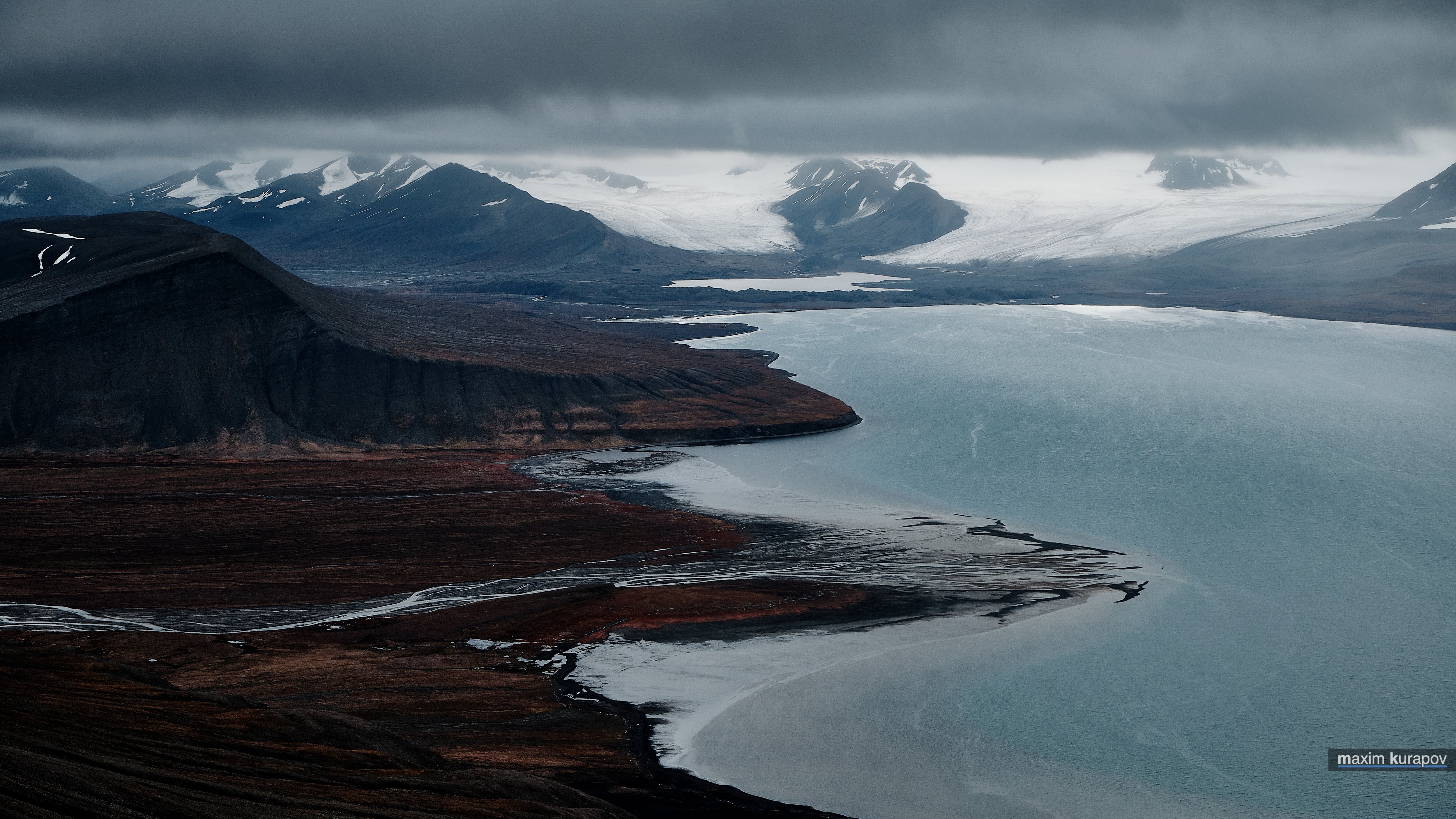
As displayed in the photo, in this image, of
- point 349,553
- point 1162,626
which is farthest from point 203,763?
point 349,553

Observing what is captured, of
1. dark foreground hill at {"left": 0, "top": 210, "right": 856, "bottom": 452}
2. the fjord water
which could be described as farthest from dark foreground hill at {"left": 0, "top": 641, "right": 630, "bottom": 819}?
dark foreground hill at {"left": 0, "top": 210, "right": 856, "bottom": 452}

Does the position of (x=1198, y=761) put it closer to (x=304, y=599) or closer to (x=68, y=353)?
(x=304, y=599)

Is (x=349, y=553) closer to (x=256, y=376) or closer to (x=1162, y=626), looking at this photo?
(x=256, y=376)

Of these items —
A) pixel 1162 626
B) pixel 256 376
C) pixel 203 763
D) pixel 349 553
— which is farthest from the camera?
pixel 256 376

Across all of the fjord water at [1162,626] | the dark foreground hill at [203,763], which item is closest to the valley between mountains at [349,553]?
the dark foreground hill at [203,763]

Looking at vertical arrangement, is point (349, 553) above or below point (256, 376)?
below

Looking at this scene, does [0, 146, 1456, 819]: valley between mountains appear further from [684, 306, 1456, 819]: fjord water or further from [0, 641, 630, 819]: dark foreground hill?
[684, 306, 1456, 819]: fjord water
